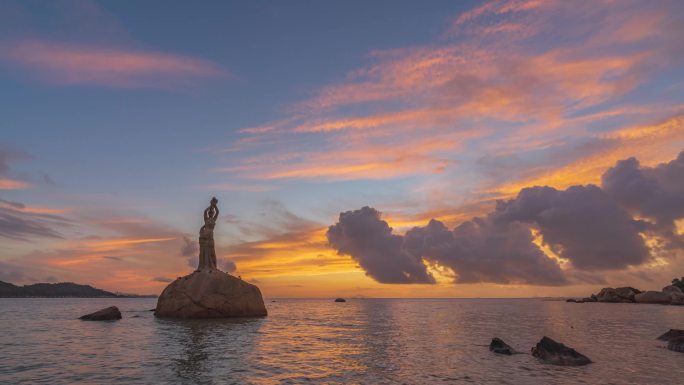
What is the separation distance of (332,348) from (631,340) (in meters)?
24.8

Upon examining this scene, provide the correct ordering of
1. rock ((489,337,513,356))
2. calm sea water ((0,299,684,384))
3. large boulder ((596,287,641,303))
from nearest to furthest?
1. calm sea water ((0,299,684,384))
2. rock ((489,337,513,356))
3. large boulder ((596,287,641,303))

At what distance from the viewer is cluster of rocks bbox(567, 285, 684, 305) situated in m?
132

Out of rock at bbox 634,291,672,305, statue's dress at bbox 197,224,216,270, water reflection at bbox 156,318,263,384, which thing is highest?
statue's dress at bbox 197,224,216,270

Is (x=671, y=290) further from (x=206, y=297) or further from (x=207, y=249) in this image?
(x=206, y=297)

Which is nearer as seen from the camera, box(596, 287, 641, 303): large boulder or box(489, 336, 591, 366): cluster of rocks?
box(489, 336, 591, 366): cluster of rocks

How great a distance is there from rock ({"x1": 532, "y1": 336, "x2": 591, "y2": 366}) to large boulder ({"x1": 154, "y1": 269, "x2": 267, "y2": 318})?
32.3 metres

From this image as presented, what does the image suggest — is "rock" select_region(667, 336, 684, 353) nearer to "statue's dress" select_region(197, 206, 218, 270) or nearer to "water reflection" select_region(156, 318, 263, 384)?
"water reflection" select_region(156, 318, 263, 384)

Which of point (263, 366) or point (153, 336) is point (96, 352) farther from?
point (263, 366)

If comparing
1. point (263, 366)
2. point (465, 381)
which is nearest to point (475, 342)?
point (465, 381)

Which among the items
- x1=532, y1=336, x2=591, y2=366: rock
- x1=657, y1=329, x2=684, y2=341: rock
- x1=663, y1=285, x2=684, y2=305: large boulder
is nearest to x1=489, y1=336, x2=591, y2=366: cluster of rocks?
x1=532, y1=336, x2=591, y2=366: rock

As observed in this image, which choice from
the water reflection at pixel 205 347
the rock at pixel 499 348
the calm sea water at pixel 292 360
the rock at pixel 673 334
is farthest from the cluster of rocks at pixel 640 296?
the water reflection at pixel 205 347

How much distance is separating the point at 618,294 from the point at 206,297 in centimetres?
16225

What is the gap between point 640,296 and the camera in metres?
145

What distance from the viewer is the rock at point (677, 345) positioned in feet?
95.8
